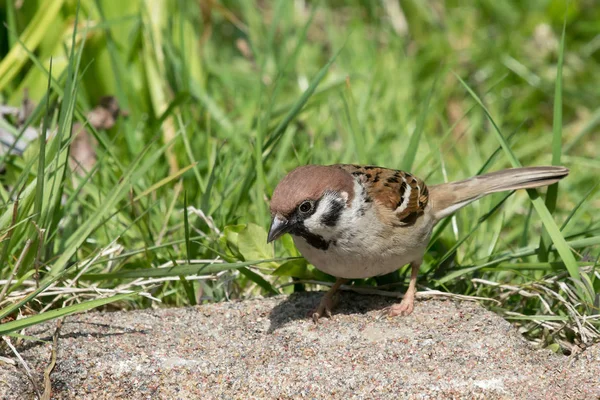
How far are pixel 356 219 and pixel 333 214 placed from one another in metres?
0.11

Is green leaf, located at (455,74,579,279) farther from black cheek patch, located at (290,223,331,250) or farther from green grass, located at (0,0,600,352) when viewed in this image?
black cheek patch, located at (290,223,331,250)

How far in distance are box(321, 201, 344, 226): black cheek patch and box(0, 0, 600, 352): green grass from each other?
0.24 m

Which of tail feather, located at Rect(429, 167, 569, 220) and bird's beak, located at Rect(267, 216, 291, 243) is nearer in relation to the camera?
bird's beak, located at Rect(267, 216, 291, 243)

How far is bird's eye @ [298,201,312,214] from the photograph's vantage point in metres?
2.99

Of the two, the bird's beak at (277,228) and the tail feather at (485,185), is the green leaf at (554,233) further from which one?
the bird's beak at (277,228)

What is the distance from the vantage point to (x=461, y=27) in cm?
639

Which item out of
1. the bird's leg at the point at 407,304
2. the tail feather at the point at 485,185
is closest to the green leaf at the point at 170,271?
the bird's leg at the point at 407,304

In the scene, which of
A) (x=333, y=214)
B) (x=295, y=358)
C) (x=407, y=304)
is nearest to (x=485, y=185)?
(x=407, y=304)

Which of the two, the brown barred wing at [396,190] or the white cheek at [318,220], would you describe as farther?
the brown barred wing at [396,190]

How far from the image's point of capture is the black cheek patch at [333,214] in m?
3.06

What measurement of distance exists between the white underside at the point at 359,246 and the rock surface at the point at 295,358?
0.22 meters

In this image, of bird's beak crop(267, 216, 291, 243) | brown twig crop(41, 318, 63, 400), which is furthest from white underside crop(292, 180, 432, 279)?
brown twig crop(41, 318, 63, 400)

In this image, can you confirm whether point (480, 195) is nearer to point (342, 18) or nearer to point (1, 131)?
point (1, 131)

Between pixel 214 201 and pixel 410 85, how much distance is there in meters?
2.39
